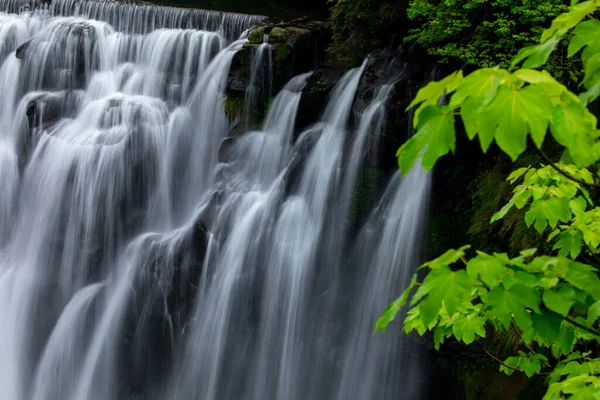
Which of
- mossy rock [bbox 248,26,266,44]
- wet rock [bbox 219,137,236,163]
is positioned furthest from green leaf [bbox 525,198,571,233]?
mossy rock [bbox 248,26,266,44]

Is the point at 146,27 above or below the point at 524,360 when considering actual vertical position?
above

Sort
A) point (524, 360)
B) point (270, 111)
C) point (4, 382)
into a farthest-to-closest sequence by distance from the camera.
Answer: point (270, 111)
point (4, 382)
point (524, 360)

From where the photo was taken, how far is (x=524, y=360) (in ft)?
11.5

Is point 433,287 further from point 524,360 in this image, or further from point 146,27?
point 146,27

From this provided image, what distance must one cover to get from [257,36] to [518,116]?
11.9 metres

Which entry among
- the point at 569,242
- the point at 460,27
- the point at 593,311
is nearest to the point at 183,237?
the point at 460,27

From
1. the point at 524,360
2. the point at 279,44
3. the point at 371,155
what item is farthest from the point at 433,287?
the point at 279,44

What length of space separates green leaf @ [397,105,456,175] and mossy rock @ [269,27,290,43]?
11.3 m

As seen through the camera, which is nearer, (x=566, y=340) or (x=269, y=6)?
(x=566, y=340)

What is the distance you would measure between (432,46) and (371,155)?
2254 millimetres

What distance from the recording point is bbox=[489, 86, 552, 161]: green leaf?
1631 millimetres

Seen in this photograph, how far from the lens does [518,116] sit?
164 centimetres

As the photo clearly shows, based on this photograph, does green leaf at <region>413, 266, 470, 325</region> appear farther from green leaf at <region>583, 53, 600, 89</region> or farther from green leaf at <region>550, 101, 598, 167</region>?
green leaf at <region>583, 53, 600, 89</region>

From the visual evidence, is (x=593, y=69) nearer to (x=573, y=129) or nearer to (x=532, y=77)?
(x=573, y=129)
